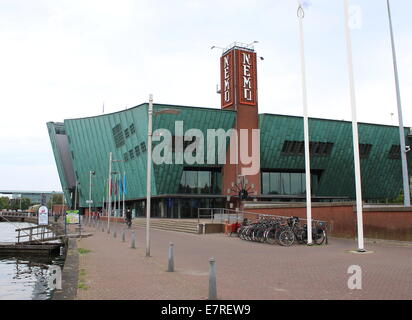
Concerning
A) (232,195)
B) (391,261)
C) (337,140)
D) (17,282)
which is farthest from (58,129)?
(391,261)

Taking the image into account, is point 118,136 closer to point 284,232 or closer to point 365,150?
point 365,150

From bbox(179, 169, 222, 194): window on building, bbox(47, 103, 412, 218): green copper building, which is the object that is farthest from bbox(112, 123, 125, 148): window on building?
bbox(179, 169, 222, 194): window on building

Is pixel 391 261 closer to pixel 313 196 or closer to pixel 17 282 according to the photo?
pixel 17 282

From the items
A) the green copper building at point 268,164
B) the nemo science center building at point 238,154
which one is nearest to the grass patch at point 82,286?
the nemo science center building at point 238,154

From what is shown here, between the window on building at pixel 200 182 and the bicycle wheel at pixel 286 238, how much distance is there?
29.7m

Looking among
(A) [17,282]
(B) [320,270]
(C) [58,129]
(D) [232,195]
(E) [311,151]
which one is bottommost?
(A) [17,282]

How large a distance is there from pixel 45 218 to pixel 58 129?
231 ft

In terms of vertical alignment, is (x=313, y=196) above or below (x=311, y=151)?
below

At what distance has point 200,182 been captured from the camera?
161ft

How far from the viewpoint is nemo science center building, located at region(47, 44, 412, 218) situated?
45.8 metres

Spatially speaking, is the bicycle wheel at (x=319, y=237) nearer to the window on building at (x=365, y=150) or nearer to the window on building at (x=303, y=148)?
the window on building at (x=303, y=148)
